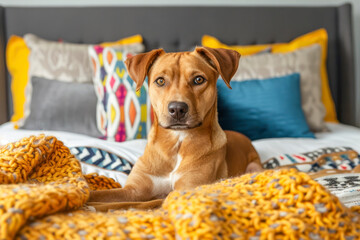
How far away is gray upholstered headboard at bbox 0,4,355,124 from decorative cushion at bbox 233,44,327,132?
2.04ft

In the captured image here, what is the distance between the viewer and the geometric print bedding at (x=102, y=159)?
1.88 m

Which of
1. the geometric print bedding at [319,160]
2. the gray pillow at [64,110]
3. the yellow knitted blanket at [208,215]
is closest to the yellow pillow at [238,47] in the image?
the gray pillow at [64,110]

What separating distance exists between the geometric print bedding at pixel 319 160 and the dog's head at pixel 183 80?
1.95 feet

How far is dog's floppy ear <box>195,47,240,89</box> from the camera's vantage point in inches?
65.6

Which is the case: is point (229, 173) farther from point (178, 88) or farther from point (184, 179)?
point (178, 88)

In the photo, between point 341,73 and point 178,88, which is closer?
point 178,88

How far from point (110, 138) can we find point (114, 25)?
1.33 m

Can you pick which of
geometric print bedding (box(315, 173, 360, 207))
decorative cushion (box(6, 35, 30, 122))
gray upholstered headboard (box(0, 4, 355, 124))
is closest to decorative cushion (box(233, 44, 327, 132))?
gray upholstered headboard (box(0, 4, 355, 124))

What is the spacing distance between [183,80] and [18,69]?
2.06 meters

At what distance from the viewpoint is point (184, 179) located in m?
1.61

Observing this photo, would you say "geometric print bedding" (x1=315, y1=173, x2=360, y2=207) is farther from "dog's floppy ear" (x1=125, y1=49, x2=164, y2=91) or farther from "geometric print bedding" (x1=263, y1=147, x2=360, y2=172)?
"dog's floppy ear" (x1=125, y1=49, x2=164, y2=91)

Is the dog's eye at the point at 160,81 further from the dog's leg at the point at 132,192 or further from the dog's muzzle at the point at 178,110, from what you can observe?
the dog's leg at the point at 132,192

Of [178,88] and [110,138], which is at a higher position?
[178,88]

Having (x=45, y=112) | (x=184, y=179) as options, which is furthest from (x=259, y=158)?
(x=45, y=112)
